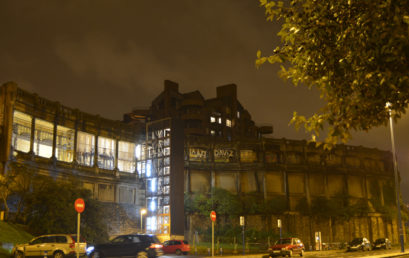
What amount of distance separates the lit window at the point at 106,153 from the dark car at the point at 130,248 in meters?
29.0

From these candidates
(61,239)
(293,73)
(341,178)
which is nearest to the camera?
(293,73)

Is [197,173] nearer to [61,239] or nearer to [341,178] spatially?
[341,178]

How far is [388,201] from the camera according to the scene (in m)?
78.7

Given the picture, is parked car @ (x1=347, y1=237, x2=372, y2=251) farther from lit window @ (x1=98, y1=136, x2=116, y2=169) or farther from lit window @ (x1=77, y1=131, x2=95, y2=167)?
lit window @ (x1=77, y1=131, x2=95, y2=167)

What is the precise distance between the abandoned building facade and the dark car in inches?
736

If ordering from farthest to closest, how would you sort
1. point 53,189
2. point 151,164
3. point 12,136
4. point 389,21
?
point 151,164 → point 12,136 → point 53,189 → point 389,21

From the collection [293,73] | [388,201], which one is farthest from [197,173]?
[293,73]

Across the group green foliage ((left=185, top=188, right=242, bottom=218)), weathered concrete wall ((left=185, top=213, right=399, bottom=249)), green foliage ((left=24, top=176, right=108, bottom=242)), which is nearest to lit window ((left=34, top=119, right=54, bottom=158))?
green foliage ((left=24, top=176, right=108, bottom=242))

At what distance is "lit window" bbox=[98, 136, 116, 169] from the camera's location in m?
56.3

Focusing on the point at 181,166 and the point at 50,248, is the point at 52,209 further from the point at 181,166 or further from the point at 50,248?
the point at 181,166

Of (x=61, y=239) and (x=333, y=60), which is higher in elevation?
(x=333, y=60)

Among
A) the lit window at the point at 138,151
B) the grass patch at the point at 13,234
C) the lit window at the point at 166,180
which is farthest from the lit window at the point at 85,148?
the grass patch at the point at 13,234

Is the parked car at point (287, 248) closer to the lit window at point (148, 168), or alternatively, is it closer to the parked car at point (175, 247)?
the parked car at point (175, 247)

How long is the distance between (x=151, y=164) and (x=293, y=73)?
43703 mm
